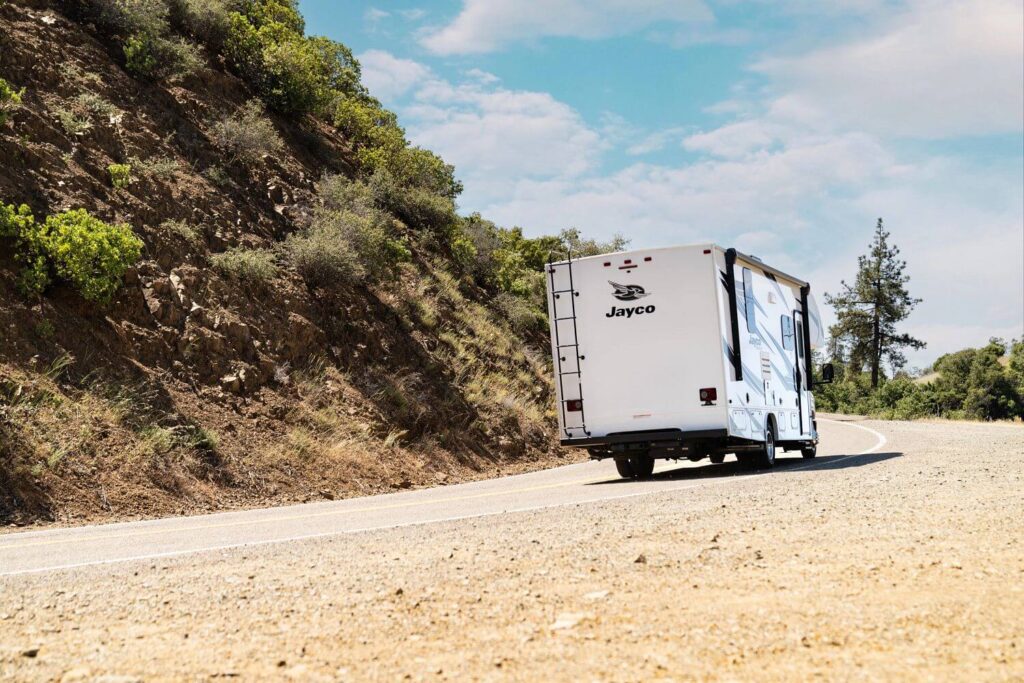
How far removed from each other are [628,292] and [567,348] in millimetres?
1452

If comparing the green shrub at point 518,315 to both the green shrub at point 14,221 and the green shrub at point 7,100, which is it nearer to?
the green shrub at point 7,100

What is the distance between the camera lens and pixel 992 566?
671 cm

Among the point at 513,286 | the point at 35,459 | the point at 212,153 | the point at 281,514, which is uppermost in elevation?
the point at 212,153

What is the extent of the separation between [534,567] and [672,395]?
9.36 m

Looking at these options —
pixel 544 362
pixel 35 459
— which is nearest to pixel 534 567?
pixel 35 459

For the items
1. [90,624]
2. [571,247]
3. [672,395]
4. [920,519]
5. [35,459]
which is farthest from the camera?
[571,247]

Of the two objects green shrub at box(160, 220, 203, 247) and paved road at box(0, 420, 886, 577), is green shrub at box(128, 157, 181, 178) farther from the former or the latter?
paved road at box(0, 420, 886, 577)

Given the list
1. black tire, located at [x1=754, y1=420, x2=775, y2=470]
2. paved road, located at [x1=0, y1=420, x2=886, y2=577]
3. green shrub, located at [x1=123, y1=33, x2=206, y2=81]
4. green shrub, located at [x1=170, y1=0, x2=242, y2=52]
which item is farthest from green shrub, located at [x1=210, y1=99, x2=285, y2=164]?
black tire, located at [x1=754, y1=420, x2=775, y2=470]

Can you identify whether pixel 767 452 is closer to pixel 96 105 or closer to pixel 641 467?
pixel 641 467

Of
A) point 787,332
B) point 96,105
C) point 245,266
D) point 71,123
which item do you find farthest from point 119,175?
point 787,332

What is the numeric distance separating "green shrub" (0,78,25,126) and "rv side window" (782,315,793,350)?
16.3m

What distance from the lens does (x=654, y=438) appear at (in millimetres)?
16078

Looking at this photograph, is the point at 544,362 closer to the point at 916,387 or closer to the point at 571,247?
the point at 571,247

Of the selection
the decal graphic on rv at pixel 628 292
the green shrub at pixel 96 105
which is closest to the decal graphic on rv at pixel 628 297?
the decal graphic on rv at pixel 628 292
